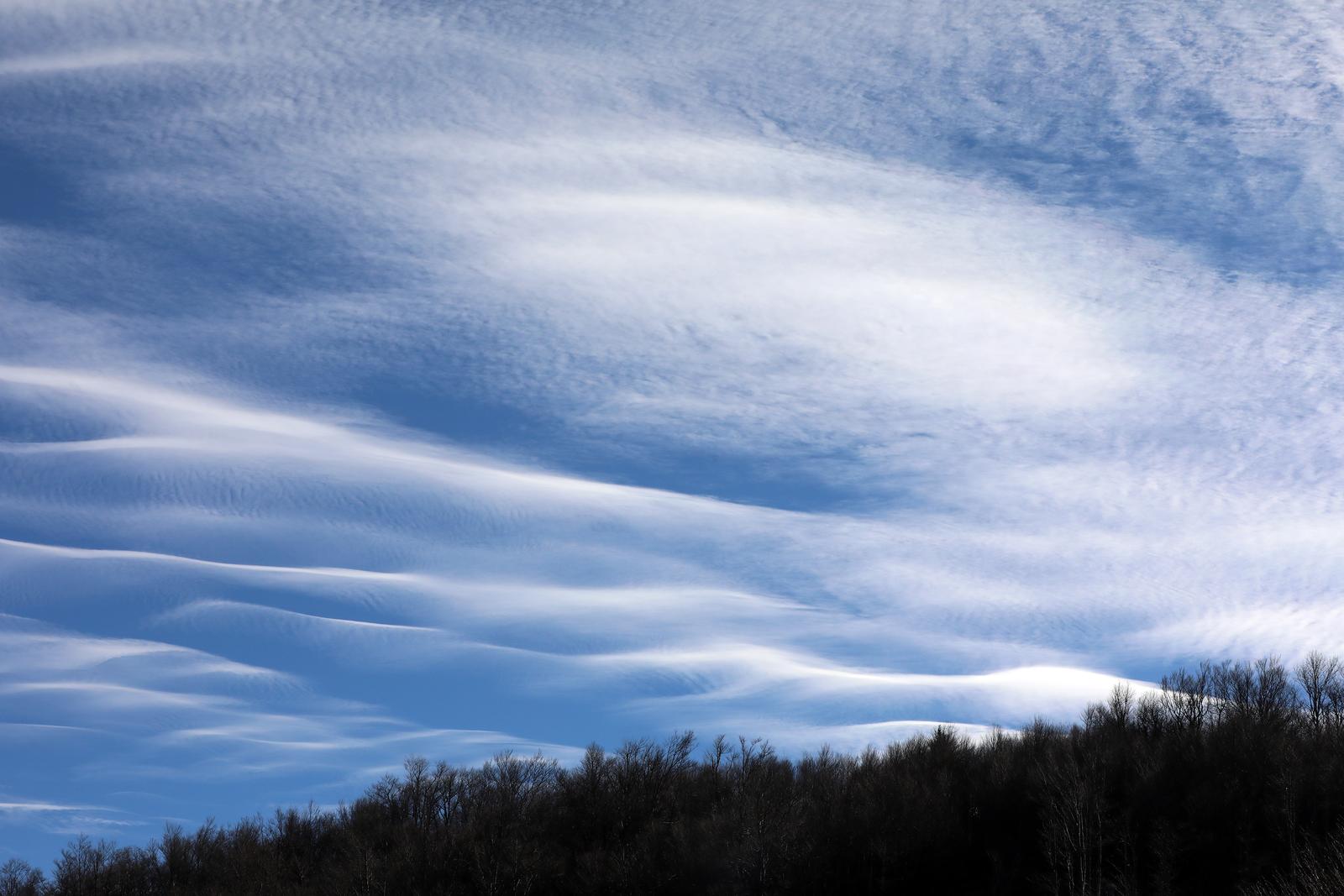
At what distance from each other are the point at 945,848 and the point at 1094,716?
90.0 feet

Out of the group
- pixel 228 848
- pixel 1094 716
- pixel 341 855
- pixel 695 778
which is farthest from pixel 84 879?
pixel 1094 716

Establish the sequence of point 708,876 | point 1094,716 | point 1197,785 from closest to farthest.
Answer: point 1197,785 < point 708,876 < point 1094,716

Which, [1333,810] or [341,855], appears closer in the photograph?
[1333,810]

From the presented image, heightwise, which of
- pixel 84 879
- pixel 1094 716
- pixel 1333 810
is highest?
pixel 1094 716

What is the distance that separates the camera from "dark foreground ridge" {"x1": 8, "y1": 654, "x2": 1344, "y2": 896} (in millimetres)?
95875

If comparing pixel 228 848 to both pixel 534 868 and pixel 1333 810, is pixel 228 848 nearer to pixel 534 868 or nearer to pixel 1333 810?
pixel 534 868

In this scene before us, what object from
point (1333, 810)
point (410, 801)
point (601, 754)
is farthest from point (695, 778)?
point (1333, 810)

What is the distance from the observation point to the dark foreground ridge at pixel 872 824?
95.9 m

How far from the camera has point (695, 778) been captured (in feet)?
456

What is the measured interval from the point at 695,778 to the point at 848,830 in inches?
1155

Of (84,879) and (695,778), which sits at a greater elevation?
(695,778)

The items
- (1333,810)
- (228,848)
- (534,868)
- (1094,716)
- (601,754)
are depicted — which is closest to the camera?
(1333,810)

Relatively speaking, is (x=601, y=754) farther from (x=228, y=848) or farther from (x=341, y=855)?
(x=228, y=848)

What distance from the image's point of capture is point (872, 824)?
111812mm
